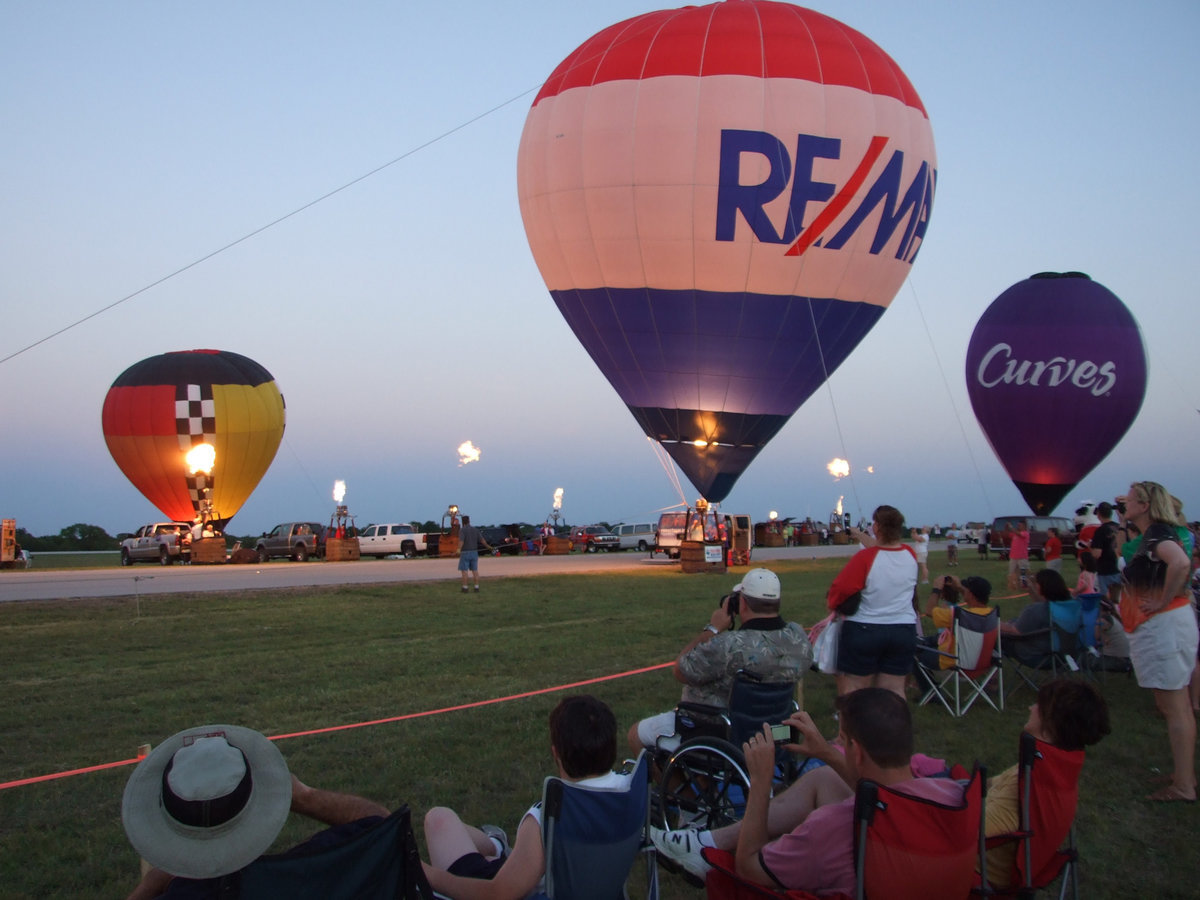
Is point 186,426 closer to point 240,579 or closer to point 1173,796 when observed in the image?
point 240,579

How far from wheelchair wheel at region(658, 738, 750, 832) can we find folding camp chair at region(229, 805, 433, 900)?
6.46ft

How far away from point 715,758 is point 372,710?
13.1 ft

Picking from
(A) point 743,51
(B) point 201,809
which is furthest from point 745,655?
(A) point 743,51

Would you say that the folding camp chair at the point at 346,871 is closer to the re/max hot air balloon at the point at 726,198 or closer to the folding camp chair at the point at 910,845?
the folding camp chair at the point at 910,845

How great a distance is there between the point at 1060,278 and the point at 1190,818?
93.6 ft

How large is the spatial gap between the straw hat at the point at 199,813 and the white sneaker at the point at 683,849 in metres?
1.88

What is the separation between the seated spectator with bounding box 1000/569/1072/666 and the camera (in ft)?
28.3

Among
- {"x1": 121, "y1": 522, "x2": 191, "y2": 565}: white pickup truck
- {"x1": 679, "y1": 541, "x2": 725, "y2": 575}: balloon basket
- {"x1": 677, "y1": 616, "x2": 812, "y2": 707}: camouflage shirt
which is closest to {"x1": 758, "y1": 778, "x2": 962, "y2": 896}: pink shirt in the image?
{"x1": 677, "y1": 616, "x2": 812, "y2": 707}: camouflage shirt

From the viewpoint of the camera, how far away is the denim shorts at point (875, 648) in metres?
6.54

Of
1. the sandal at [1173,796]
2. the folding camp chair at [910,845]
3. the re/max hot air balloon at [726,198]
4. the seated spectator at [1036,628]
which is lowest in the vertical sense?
the sandal at [1173,796]

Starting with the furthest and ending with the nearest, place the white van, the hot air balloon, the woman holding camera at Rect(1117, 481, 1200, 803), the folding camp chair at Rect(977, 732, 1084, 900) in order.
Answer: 1. the white van
2. the hot air balloon
3. the woman holding camera at Rect(1117, 481, 1200, 803)
4. the folding camp chair at Rect(977, 732, 1084, 900)

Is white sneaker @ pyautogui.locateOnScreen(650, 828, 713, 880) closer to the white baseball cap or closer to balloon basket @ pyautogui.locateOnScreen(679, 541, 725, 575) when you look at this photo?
the white baseball cap

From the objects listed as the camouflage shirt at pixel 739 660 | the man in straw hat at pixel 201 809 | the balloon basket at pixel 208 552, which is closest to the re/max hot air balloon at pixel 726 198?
the camouflage shirt at pixel 739 660

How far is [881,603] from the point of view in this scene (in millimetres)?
6527
